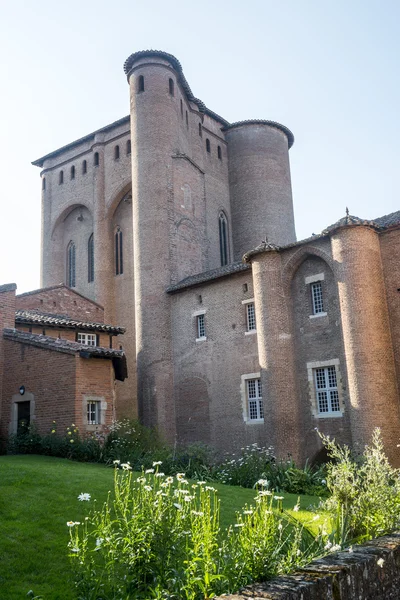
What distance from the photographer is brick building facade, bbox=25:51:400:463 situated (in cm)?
2159

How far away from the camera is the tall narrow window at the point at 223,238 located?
1471 inches

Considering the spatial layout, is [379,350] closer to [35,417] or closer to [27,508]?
[35,417]

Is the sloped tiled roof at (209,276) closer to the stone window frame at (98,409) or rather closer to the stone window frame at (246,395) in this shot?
the stone window frame at (246,395)

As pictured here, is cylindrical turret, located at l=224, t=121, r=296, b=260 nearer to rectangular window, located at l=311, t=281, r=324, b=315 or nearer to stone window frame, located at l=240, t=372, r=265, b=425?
rectangular window, located at l=311, t=281, r=324, b=315

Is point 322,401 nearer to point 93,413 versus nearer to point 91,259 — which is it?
point 93,413

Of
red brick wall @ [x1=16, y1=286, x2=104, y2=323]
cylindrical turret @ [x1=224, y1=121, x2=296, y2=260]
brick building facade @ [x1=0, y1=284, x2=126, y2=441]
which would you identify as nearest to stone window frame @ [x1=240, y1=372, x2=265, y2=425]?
brick building facade @ [x1=0, y1=284, x2=126, y2=441]

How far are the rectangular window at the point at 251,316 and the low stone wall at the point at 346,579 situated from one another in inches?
768

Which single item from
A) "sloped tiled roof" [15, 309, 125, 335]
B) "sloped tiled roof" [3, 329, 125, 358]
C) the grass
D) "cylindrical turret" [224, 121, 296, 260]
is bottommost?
the grass

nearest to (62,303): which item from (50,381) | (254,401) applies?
(50,381)

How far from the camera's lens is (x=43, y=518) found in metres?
8.84

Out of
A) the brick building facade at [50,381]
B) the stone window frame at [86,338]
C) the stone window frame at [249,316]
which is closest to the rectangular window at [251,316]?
the stone window frame at [249,316]

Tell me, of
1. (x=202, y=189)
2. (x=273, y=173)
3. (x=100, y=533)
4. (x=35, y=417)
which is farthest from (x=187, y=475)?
(x=273, y=173)

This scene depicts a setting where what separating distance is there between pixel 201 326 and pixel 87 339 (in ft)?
18.4

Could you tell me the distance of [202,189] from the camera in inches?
1367
